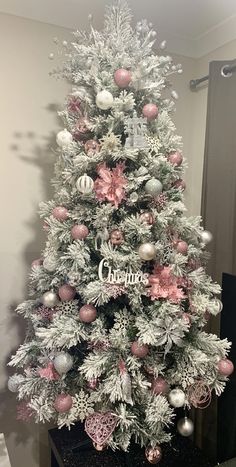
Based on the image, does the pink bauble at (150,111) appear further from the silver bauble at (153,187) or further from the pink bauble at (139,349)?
the pink bauble at (139,349)

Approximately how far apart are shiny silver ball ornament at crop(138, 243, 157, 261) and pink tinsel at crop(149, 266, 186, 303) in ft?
0.23

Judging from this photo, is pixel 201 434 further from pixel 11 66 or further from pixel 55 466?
pixel 11 66

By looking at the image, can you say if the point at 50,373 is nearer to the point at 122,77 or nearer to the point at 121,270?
the point at 121,270

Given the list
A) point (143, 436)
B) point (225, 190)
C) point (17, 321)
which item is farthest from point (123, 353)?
point (225, 190)

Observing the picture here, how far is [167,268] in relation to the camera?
3.61 ft

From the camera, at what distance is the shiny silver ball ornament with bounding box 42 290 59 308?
118 cm

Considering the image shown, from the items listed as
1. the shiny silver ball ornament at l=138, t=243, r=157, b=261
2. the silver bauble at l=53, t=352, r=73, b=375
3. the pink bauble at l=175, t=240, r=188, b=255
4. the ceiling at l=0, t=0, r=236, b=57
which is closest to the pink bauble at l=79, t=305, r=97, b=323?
the silver bauble at l=53, t=352, r=73, b=375

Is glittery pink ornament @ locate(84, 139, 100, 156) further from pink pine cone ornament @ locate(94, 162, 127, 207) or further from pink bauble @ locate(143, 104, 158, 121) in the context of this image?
pink bauble @ locate(143, 104, 158, 121)

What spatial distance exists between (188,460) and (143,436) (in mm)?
293

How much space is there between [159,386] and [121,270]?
1.26 feet

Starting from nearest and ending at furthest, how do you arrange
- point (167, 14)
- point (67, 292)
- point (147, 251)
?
point (147, 251) → point (67, 292) → point (167, 14)

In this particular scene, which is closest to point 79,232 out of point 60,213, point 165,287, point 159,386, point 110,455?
point 60,213

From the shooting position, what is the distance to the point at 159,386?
112cm

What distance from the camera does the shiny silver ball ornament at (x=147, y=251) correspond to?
105 centimetres
